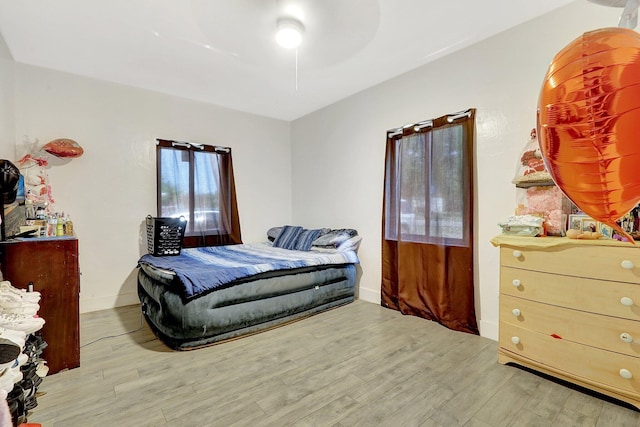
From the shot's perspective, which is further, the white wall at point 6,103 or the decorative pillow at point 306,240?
the decorative pillow at point 306,240

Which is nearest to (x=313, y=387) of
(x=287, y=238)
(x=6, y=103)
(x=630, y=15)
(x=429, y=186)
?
(x=429, y=186)

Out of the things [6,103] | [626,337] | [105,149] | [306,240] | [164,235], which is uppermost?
[6,103]

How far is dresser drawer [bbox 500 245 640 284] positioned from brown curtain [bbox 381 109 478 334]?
63 centimetres

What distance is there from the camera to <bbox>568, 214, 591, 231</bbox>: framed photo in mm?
1847

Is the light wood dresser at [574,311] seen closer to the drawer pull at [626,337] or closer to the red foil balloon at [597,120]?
the drawer pull at [626,337]

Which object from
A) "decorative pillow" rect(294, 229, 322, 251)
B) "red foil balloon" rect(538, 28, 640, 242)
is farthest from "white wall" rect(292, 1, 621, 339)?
"red foil balloon" rect(538, 28, 640, 242)

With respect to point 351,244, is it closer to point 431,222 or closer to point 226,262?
point 431,222

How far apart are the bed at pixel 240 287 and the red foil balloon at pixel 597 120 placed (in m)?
2.21

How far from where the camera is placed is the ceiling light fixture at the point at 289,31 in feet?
6.84

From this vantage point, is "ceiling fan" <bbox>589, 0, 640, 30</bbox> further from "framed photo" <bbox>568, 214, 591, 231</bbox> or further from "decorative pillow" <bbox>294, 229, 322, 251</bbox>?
"decorative pillow" <bbox>294, 229, 322, 251</bbox>

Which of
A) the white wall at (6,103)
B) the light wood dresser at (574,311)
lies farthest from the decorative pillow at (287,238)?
the white wall at (6,103)

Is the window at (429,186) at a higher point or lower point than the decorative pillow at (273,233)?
higher

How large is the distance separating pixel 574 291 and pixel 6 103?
443cm

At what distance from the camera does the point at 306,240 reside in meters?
3.71
